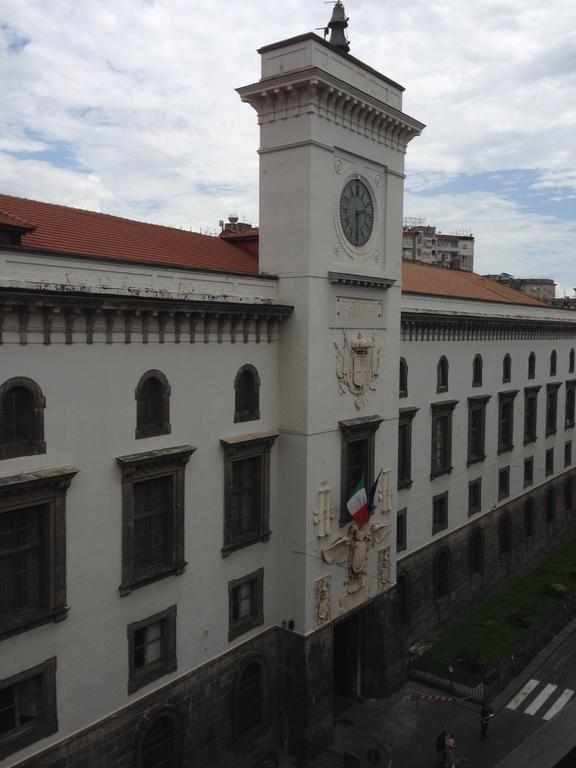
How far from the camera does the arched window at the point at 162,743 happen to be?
21203 millimetres

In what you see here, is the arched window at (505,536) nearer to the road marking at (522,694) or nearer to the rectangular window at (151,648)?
the road marking at (522,694)

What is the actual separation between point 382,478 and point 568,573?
2088cm

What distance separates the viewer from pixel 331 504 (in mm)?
26500

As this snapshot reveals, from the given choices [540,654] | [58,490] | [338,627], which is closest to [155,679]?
[58,490]

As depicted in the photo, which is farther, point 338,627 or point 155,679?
point 338,627

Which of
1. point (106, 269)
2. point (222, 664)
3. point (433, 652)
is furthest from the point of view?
point (433, 652)

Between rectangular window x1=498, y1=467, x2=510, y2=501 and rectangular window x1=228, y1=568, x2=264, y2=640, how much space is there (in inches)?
860

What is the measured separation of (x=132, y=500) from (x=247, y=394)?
6067 millimetres

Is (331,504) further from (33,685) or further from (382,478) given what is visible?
(33,685)

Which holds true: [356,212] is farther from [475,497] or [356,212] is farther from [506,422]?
[506,422]

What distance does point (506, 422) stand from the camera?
142ft

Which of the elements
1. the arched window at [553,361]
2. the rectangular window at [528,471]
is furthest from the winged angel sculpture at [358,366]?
the arched window at [553,361]

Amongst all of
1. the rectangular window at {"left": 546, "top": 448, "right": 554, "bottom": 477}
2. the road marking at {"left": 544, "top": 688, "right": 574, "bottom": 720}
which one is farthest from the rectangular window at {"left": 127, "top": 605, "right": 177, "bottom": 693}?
the rectangular window at {"left": 546, "top": 448, "right": 554, "bottom": 477}

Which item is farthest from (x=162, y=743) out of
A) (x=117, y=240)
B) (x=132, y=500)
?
(x=117, y=240)
